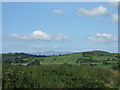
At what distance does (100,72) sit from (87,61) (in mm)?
2648

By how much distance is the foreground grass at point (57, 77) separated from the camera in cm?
759

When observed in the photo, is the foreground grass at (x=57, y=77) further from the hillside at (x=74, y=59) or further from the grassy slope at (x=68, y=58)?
the grassy slope at (x=68, y=58)

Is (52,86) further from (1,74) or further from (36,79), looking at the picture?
(1,74)

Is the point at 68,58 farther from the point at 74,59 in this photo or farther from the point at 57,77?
the point at 57,77

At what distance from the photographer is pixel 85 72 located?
30.1 feet

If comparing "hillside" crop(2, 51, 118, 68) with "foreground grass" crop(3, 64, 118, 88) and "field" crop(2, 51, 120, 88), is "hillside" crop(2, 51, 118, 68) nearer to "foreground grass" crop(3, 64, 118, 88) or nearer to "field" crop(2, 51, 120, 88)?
"field" crop(2, 51, 120, 88)

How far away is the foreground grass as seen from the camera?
24.9 ft

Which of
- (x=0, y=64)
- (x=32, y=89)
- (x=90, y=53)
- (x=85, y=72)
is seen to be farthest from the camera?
(x=90, y=53)

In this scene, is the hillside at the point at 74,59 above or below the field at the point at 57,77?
above

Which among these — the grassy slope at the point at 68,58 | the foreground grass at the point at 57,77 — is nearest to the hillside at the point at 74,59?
the grassy slope at the point at 68,58

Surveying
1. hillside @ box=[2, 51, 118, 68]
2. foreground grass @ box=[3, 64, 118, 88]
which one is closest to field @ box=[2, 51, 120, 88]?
foreground grass @ box=[3, 64, 118, 88]

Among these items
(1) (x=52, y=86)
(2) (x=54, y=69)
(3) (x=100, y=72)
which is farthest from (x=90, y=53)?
(1) (x=52, y=86)

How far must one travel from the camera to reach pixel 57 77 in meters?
8.33

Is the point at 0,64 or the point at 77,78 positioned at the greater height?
the point at 0,64
